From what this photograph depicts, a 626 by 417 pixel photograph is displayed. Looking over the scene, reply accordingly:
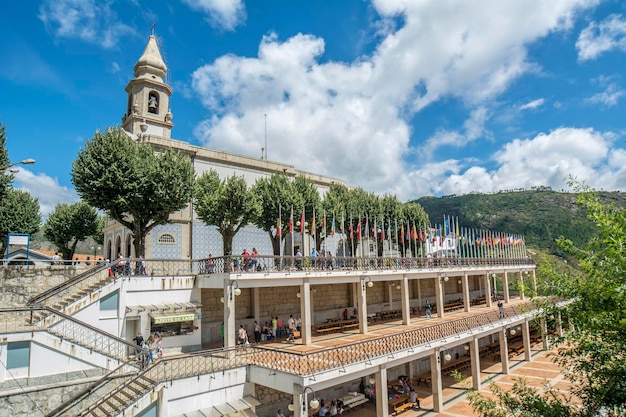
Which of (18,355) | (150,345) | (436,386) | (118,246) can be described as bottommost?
(436,386)

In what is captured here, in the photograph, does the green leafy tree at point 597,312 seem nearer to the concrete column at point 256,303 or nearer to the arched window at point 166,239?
the concrete column at point 256,303

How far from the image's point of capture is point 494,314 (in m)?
24.4

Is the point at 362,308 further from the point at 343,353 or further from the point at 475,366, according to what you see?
the point at 343,353

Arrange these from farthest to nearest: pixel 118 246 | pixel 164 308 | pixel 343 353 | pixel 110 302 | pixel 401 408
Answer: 1. pixel 118 246
2. pixel 401 408
3. pixel 164 308
4. pixel 110 302
5. pixel 343 353

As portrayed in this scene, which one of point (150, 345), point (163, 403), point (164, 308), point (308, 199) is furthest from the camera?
point (308, 199)

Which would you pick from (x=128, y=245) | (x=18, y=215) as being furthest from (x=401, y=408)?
(x=18, y=215)

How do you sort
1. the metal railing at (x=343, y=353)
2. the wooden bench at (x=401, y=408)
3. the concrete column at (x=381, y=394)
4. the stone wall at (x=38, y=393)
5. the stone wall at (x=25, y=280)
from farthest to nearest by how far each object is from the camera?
the wooden bench at (x=401, y=408) → the stone wall at (x=25, y=280) → the concrete column at (x=381, y=394) → the metal railing at (x=343, y=353) → the stone wall at (x=38, y=393)

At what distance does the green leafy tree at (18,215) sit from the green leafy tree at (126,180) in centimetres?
1185

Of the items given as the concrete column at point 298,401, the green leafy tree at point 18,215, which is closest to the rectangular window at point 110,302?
the concrete column at point 298,401

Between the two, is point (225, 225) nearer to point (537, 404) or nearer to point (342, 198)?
point (342, 198)

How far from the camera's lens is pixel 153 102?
32.4 metres

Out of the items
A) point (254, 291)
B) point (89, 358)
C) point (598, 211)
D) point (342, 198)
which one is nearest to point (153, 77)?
point (342, 198)

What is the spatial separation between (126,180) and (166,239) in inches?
335

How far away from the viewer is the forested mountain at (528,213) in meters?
→ 107
